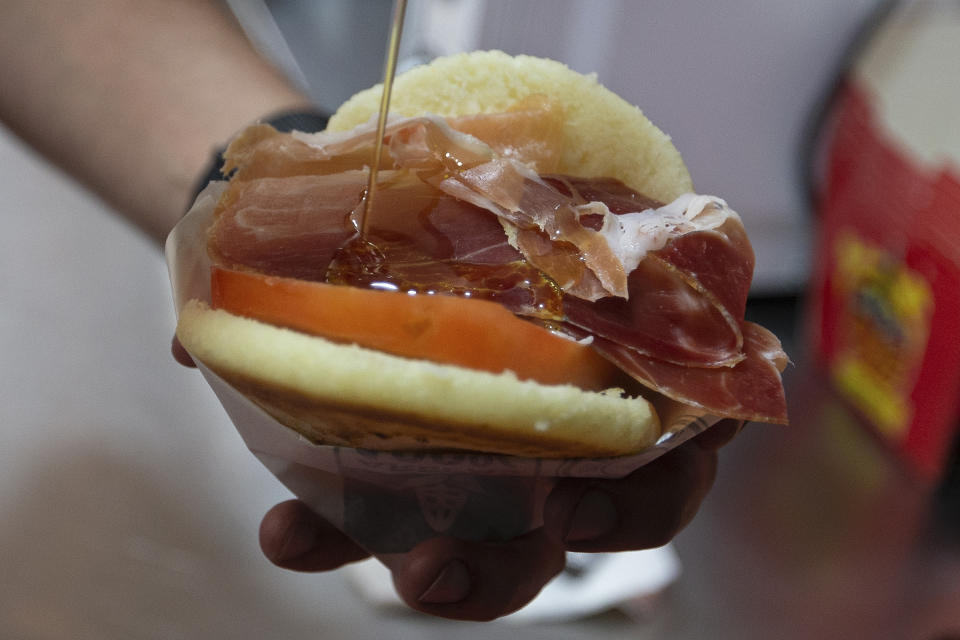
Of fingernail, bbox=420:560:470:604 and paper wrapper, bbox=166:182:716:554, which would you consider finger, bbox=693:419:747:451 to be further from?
fingernail, bbox=420:560:470:604

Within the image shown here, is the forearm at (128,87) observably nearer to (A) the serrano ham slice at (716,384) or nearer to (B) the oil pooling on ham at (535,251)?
(B) the oil pooling on ham at (535,251)

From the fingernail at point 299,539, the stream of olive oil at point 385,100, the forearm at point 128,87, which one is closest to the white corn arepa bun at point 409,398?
the stream of olive oil at point 385,100

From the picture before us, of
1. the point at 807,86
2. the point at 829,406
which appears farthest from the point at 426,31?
the point at 829,406

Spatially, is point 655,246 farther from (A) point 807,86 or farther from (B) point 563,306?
(A) point 807,86

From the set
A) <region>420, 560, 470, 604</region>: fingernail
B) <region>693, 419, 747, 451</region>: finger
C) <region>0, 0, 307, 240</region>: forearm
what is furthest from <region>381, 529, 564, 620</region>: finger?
<region>0, 0, 307, 240</region>: forearm

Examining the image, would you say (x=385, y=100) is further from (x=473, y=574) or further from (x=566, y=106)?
(x=473, y=574)

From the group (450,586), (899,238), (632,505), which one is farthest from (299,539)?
(899,238)
